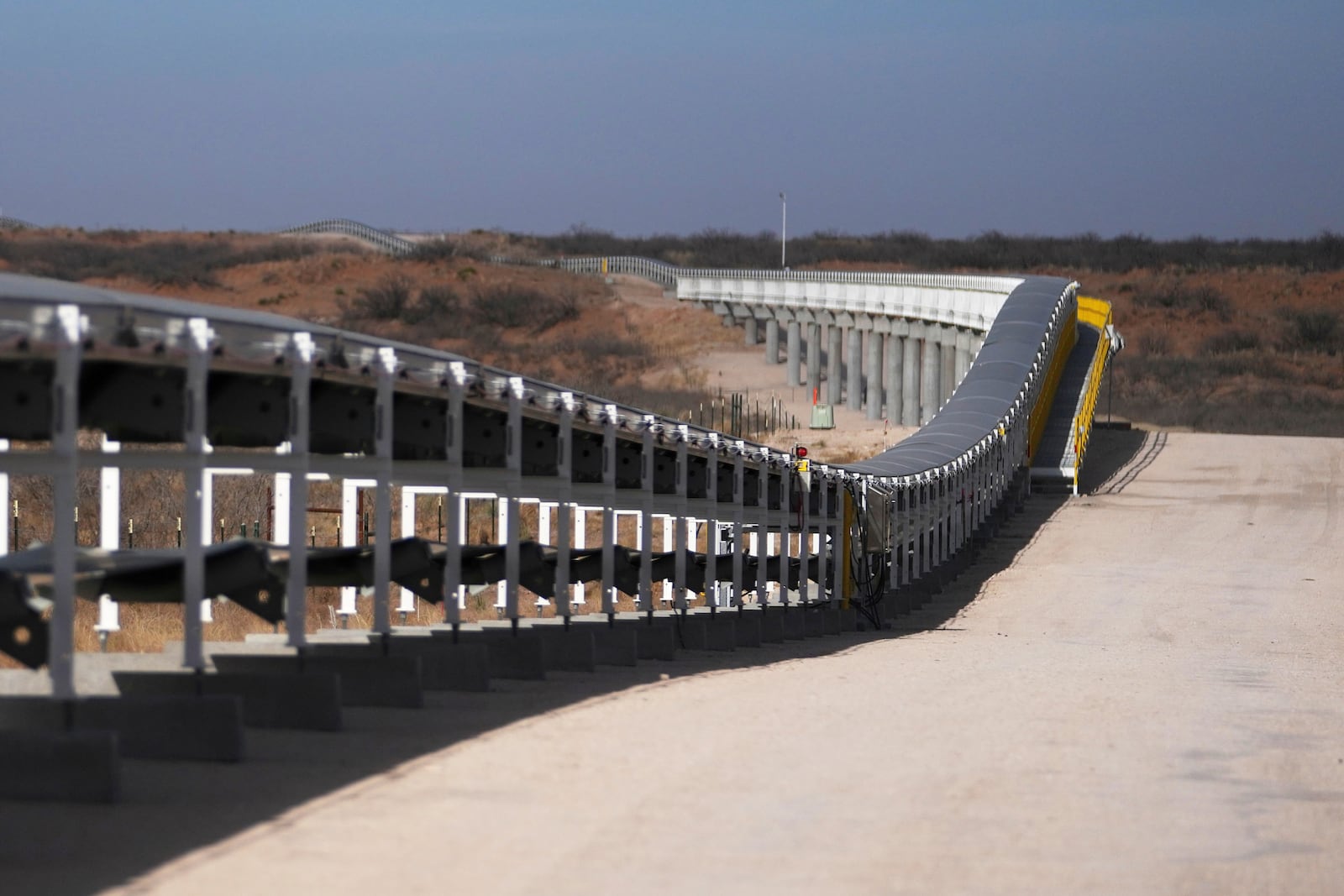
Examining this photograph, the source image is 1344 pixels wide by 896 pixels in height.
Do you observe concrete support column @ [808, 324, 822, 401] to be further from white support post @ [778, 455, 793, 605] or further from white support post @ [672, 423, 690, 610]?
white support post @ [672, 423, 690, 610]

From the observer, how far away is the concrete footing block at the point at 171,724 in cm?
889

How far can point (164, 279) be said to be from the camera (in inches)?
3927

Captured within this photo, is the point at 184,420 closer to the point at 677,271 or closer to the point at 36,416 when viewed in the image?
the point at 36,416

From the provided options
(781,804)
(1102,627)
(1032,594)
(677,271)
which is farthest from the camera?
(677,271)

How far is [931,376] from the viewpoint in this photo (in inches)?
2280

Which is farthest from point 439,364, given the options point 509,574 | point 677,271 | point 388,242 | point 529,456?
point 388,242

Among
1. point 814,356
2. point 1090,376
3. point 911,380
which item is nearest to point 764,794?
point 1090,376

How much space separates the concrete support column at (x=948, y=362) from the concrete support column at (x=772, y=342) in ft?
46.2

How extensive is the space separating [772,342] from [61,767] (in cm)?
6644

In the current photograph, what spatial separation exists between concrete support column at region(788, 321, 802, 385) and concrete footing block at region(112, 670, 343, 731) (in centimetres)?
6009

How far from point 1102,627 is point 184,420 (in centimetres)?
1709

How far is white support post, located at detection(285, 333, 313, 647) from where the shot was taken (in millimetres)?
9977

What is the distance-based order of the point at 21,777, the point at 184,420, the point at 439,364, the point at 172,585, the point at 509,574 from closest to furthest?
the point at 21,777 → the point at 184,420 → the point at 172,585 → the point at 439,364 → the point at 509,574

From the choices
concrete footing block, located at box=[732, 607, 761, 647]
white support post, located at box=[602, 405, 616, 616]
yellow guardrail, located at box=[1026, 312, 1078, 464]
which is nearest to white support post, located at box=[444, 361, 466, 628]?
white support post, located at box=[602, 405, 616, 616]
